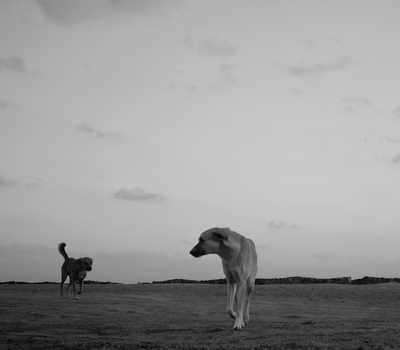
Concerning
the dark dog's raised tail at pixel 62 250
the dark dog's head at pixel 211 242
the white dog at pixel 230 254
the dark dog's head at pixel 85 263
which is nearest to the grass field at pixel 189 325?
the white dog at pixel 230 254

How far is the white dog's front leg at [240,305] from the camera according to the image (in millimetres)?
12236

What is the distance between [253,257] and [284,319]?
9.28 feet

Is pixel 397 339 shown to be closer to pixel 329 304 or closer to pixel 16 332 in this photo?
pixel 16 332

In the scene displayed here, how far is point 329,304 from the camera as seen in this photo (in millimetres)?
22734

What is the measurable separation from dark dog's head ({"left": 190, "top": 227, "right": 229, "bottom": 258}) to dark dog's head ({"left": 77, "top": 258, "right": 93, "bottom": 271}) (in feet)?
39.1

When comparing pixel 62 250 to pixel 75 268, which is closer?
pixel 75 268

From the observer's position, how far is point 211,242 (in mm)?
12797

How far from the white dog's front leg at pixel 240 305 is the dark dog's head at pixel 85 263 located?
12.2 m

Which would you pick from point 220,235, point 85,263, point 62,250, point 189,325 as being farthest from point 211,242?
point 62,250

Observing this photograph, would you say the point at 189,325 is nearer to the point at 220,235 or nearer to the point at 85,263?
the point at 220,235

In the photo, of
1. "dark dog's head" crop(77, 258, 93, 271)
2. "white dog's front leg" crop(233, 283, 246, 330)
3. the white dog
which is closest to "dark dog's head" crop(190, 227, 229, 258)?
the white dog

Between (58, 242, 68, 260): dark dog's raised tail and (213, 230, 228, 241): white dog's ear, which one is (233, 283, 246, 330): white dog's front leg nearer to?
(213, 230, 228, 241): white dog's ear

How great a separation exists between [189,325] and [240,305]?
5.26ft

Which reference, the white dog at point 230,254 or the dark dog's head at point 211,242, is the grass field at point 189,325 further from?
the dark dog's head at point 211,242
